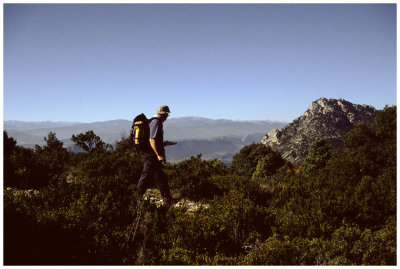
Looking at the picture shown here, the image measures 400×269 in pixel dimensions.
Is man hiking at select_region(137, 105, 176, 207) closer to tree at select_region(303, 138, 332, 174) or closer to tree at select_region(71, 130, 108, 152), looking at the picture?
tree at select_region(303, 138, 332, 174)

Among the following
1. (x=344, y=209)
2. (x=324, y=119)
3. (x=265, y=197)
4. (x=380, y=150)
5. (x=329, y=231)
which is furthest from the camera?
(x=324, y=119)

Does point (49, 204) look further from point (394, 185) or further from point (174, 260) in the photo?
point (394, 185)

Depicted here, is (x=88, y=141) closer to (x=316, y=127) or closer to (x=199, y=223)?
(x=199, y=223)

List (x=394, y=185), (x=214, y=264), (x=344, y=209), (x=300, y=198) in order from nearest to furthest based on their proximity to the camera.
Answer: (x=214, y=264)
(x=344, y=209)
(x=300, y=198)
(x=394, y=185)

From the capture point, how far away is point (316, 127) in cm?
5225

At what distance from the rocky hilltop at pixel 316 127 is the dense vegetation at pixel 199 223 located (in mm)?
31895

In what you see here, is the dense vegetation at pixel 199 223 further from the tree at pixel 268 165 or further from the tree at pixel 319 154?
the tree at pixel 268 165

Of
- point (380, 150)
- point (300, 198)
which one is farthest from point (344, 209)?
point (380, 150)

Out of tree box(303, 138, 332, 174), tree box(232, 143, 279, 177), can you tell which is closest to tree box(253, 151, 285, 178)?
tree box(232, 143, 279, 177)

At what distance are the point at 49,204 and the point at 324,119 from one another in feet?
206

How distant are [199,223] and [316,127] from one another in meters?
53.7

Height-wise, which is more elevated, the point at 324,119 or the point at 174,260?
the point at 324,119

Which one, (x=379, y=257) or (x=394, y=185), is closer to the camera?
(x=379, y=257)

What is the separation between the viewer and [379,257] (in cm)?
338
